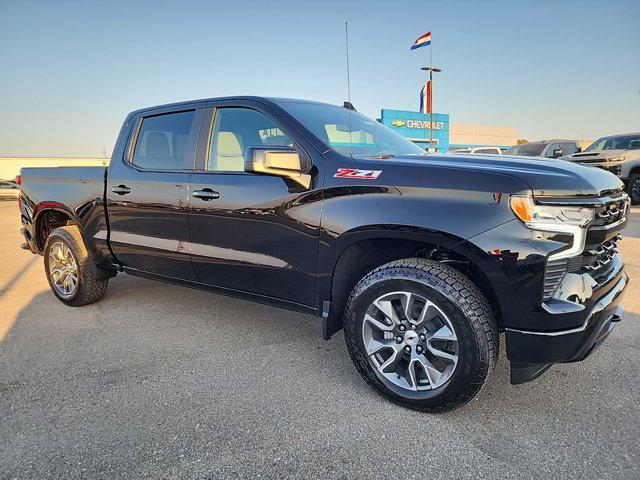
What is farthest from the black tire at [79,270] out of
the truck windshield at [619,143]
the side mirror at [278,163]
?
the truck windshield at [619,143]

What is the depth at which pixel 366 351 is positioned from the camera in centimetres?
258

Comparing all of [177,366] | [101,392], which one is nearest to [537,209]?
[177,366]

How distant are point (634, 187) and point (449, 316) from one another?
37.8 ft

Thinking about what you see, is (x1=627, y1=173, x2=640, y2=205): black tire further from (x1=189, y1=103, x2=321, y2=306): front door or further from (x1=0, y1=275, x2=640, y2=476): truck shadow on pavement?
(x1=189, y1=103, x2=321, y2=306): front door

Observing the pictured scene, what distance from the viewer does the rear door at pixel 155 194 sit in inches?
135

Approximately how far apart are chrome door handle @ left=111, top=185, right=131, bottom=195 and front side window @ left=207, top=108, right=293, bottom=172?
3.02 feet

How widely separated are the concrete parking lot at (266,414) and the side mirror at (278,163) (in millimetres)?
1302

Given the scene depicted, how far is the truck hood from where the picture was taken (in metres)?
2.15

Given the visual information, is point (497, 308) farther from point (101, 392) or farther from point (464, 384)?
point (101, 392)

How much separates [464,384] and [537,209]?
0.95m

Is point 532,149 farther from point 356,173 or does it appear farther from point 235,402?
point 235,402

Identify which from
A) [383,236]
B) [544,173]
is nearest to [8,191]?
[383,236]

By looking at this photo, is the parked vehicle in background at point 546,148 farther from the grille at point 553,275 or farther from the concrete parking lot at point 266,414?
the grille at point 553,275

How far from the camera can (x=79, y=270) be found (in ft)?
13.8
